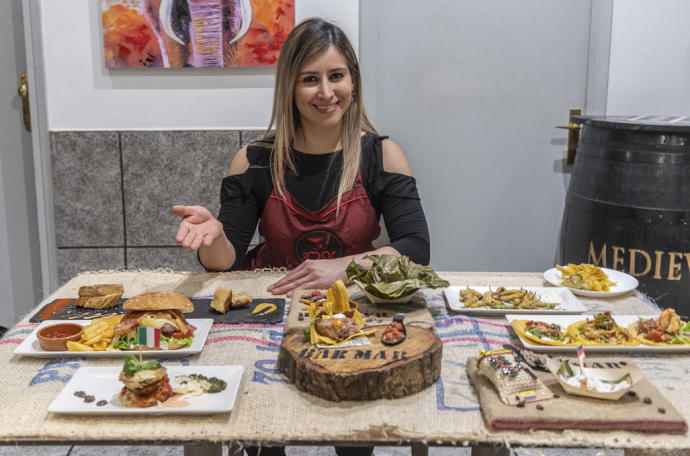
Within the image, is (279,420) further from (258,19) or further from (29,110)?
(29,110)

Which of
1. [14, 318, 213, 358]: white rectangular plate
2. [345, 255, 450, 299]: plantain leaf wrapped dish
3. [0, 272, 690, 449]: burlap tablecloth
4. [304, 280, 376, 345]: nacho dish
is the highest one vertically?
[345, 255, 450, 299]: plantain leaf wrapped dish

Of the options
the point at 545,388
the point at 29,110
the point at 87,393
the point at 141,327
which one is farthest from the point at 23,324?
the point at 29,110

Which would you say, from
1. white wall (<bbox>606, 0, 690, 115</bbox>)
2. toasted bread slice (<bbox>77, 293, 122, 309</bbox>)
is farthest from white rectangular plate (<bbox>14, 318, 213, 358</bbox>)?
white wall (<bbox>606, 0, 690, 115</bbox>)

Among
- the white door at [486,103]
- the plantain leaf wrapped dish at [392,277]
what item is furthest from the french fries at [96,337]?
the white door at [486,103]

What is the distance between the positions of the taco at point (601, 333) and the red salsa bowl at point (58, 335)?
1.05 metres

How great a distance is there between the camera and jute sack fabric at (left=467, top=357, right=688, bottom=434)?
1053 millimetres

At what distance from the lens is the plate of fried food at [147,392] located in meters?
1.09

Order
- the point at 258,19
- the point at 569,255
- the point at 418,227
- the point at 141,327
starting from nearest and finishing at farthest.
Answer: the point at 141,327, the point at 418,227, the point at 569,255, the point at 258,19

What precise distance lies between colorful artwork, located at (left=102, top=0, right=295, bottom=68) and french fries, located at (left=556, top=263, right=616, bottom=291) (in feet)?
5.63

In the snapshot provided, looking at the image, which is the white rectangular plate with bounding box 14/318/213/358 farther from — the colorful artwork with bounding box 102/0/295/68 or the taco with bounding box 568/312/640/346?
the colorful artwork with bounding box 102/0/295/68

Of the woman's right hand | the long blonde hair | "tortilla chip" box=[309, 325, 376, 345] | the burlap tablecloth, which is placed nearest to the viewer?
the burlap tablecloth

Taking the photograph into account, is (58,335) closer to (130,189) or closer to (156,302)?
(156,302)

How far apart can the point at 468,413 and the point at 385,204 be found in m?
1.15

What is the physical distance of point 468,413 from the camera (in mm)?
1119
